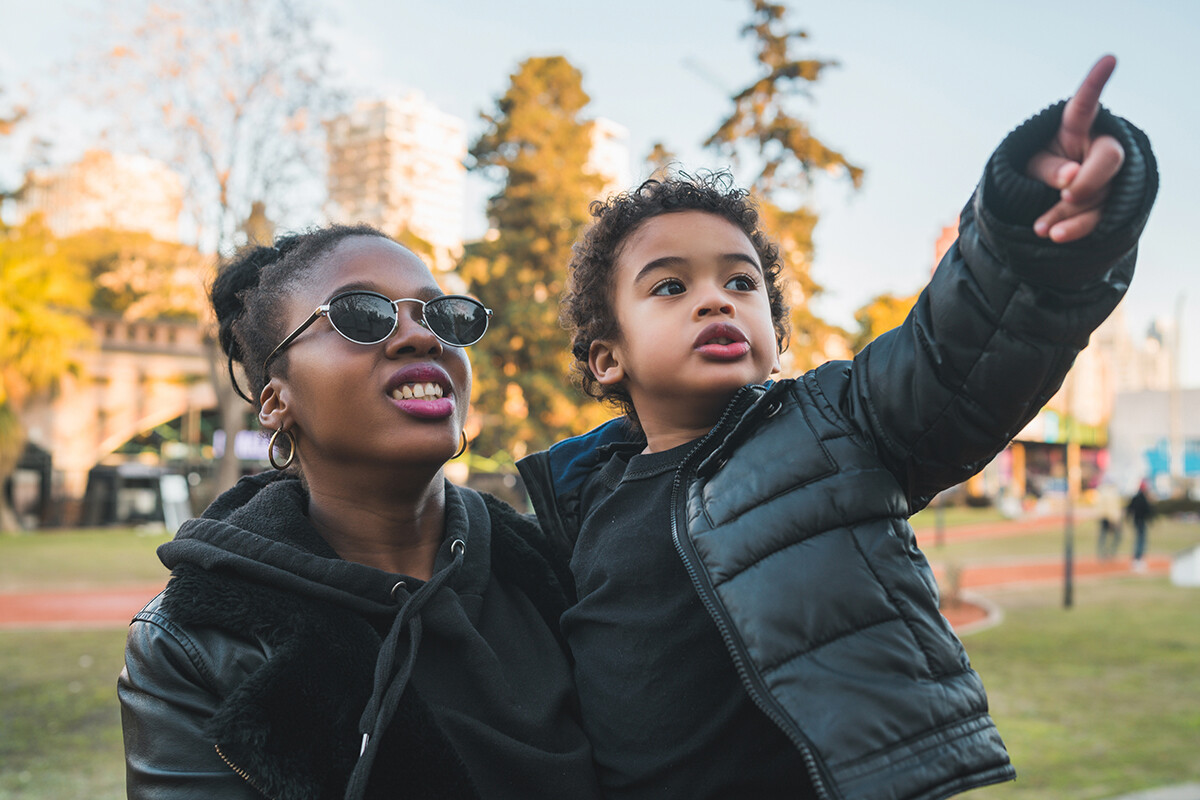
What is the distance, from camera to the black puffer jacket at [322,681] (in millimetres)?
1590

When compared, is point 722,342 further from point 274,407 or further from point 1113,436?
point 1113,436

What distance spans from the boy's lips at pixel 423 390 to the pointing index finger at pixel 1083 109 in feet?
4.16

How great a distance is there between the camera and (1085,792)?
21.8 feet

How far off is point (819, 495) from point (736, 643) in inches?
12.5

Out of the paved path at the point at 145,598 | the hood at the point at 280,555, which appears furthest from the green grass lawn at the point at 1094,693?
the hood at the point at 280,555

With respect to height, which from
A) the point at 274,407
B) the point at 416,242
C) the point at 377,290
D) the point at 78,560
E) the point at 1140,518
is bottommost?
the point at 78,560

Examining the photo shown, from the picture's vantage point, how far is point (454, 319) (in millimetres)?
2162

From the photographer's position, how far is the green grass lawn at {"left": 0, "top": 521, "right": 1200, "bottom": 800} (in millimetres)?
6949

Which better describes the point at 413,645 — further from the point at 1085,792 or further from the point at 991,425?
the point at 1085,792

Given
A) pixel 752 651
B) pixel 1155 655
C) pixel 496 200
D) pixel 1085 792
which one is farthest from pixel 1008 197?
pixel 496 200

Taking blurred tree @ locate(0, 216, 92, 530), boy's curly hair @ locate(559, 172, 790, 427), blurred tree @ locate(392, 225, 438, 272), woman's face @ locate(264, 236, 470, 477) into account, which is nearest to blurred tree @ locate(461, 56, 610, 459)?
blurred tree @ locate(392, 225, 438, 272)

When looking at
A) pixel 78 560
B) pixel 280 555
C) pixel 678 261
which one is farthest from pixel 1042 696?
pixel 78 560

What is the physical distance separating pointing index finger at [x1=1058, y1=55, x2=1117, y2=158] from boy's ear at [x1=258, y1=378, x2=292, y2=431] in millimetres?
1618

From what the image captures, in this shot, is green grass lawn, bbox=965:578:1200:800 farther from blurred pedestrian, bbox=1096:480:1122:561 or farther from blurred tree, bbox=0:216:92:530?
blurred tree, bbox=0:216:92:530
